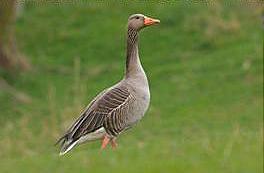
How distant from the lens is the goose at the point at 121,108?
328cm

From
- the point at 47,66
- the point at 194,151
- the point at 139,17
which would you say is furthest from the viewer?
the point at 47,66

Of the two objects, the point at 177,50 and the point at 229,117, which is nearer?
the point at 229,117

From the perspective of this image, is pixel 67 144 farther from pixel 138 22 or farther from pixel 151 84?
pixel 151 84

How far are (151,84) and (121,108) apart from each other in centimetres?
1869

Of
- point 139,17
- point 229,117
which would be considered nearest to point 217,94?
point 229,117

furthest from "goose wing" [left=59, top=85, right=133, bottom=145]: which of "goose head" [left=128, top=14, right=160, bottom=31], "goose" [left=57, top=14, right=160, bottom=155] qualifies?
"goose head" [left=128, top=14, right=160, bottom=31]

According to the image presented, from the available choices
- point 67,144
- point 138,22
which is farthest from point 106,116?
point 138,22

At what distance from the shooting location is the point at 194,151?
46.6 feet

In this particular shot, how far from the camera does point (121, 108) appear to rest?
333 cm

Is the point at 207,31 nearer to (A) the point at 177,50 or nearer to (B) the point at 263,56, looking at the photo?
(A) the point at 177,50

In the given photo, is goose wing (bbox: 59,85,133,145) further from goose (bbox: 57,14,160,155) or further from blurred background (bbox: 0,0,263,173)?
blurred background (bbox: 0,0,263,173)

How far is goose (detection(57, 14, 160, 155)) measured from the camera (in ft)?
10.7

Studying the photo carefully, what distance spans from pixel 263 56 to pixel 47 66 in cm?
583

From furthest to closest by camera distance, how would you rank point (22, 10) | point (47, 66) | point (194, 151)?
point (22, 10) < point (47, 66) < point (194, 151)
